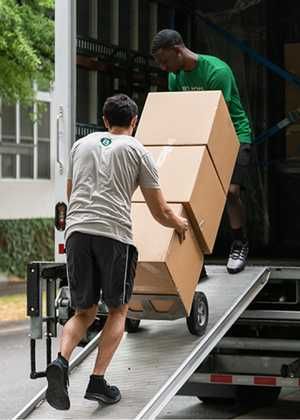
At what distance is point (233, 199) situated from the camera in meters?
6.87

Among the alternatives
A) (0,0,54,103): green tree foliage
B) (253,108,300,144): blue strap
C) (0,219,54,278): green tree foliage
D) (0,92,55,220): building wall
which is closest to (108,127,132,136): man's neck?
(253,108,300,144): blue strap

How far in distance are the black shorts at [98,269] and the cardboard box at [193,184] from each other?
0.66m

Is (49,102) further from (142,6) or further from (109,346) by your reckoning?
(109,346)

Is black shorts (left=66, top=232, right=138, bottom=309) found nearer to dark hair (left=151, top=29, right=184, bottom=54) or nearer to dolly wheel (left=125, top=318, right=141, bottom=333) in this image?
dolly wheel (left=125, top=318, right=141, bottom=333)

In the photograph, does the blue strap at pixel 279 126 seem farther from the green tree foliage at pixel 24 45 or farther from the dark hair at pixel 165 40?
the green tree foliage at pixel 24 45

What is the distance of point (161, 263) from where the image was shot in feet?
17.6

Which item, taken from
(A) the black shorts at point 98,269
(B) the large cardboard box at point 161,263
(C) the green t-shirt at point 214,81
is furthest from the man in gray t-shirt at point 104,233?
(C) the green t-shirt at point 214,81

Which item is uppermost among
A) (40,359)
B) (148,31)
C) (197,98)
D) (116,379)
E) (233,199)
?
(148,31)

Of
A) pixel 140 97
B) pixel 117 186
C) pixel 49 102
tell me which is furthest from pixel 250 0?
pixel 49 102

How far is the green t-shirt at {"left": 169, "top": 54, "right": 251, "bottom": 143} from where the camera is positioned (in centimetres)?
647

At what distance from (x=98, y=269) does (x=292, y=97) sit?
4.29 m

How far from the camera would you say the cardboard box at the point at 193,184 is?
570 cm

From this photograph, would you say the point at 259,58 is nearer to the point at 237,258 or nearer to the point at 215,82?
the point at 215,82

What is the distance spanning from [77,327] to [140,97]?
→ 2.82m
